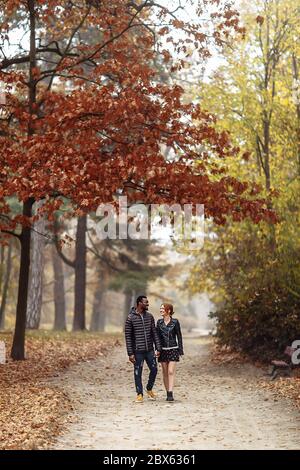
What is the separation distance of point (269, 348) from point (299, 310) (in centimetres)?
155

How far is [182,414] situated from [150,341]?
6.43 ft

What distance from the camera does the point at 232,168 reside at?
23.2 m

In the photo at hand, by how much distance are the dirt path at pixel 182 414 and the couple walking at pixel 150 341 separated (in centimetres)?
47

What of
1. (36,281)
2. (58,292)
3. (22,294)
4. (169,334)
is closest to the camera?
(169,334)

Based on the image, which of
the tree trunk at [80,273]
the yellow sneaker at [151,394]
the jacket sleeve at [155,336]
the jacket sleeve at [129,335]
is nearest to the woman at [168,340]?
the jacket sleeve at [155,336]

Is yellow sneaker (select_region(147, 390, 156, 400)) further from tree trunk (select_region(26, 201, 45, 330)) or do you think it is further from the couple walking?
tree trunk (select_region(26, 201, 45, 330))

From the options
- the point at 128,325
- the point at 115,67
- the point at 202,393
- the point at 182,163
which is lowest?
the point at 202,393

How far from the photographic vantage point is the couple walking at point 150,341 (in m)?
13.6

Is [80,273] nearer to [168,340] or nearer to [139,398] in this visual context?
[168,340]

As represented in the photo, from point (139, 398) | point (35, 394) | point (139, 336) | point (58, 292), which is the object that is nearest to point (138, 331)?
point (139, 336)

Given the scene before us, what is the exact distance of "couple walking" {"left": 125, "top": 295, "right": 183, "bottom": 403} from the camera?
13.6 m

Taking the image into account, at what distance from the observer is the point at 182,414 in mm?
12141

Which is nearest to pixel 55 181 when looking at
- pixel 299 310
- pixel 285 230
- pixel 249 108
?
pixel 285 230
